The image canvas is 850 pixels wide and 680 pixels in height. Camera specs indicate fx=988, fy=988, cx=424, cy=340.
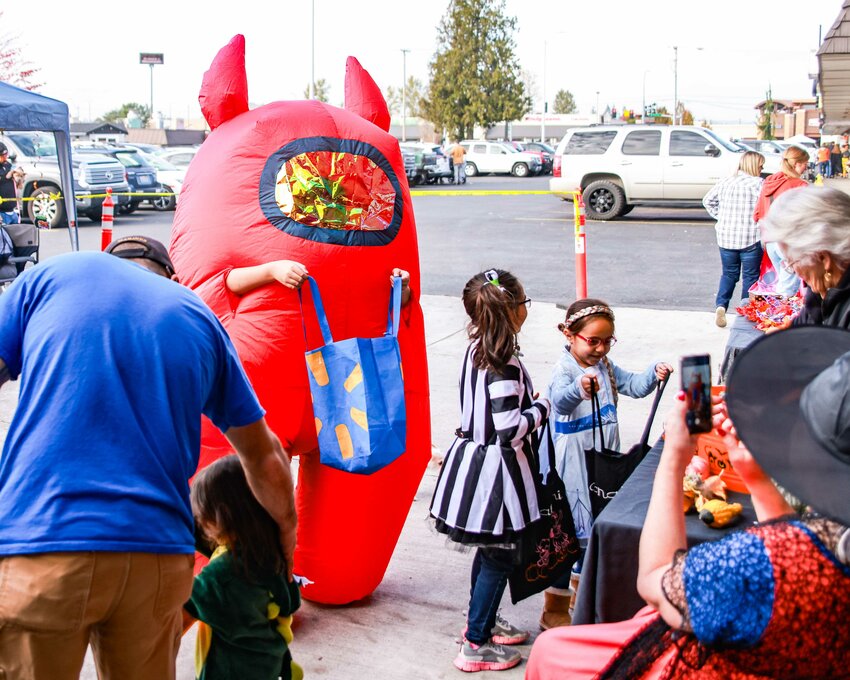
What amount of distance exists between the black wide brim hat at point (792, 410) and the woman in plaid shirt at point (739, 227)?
7.52 metres

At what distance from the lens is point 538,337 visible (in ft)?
29.1

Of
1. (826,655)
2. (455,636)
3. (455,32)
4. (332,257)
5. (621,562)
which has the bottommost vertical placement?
(455,636)

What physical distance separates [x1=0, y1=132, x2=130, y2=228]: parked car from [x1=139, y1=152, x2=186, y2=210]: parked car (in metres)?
1.73

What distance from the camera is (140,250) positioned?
250 cm

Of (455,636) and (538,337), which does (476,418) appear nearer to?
(455,636)

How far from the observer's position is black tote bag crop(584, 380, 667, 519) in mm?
3631

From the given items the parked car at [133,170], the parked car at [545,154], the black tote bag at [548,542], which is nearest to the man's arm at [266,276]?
the black tote bag at [548,542]

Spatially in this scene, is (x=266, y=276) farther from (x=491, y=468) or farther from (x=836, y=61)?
(x=836, y=61)

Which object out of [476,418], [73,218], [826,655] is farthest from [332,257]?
[73,218]

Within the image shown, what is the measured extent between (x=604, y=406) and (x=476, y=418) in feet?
2.15

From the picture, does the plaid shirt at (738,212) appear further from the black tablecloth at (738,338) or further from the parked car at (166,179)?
the parked car at (166,179)

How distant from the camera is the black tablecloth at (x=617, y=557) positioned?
284 cm

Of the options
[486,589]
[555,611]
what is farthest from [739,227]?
[486,589]

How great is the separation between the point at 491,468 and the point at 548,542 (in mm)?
401
